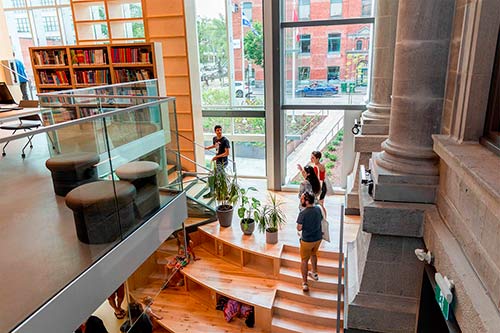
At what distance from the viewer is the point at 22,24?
922 cm

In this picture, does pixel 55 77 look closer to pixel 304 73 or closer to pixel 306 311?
pixel 304 73

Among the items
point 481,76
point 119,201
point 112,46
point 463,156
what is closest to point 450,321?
point 463,156

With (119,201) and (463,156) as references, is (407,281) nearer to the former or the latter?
(463,156)

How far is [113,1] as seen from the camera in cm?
726

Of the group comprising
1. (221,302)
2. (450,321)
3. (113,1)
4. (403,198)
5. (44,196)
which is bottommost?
(221,302)

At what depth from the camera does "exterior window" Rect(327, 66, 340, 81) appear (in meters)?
7.42

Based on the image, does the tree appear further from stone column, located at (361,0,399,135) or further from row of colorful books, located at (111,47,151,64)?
stone column, located at (361,0,399,135)

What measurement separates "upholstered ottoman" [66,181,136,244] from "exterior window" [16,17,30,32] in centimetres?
805

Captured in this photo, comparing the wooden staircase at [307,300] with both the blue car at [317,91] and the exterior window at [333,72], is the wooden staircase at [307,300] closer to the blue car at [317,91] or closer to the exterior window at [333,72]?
the blue car at [317,91]

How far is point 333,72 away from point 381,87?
89.3 inches

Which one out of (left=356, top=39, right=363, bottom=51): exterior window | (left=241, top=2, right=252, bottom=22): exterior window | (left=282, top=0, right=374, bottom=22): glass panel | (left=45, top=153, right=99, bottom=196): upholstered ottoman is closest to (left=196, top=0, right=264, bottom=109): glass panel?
(left=241, top=2, right=252, bottom=22): exterior window

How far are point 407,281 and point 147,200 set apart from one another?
273 centimetres

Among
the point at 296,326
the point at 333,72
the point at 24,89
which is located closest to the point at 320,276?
the point at 296,326

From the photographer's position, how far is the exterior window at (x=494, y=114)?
2078 mm
